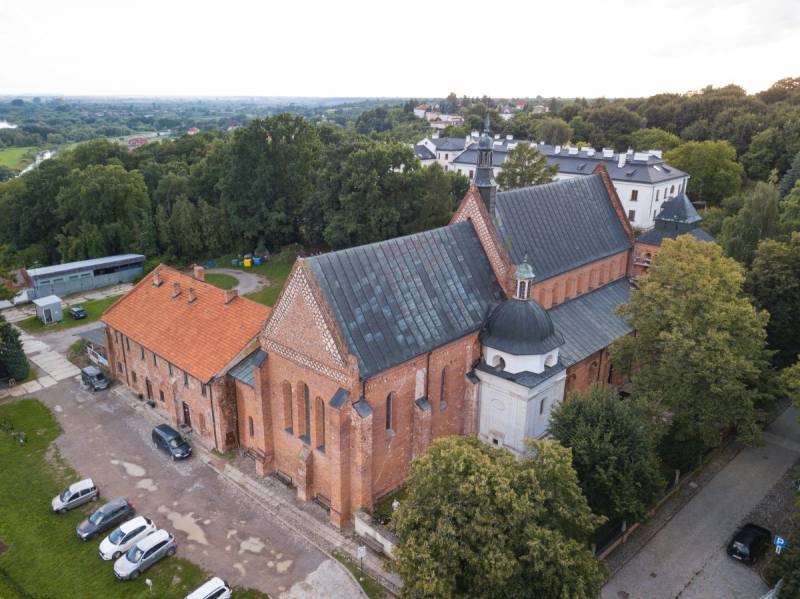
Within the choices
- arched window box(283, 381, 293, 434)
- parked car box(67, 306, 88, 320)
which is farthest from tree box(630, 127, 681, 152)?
parked car box(67, 306, 88, 320)

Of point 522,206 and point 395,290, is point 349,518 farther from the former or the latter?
point 522,206

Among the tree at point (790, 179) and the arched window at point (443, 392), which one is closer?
the arched window at point (443, 392)

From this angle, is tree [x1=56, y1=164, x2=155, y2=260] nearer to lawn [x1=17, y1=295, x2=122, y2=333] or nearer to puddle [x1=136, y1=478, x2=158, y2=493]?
lawn [x1=17, y1=295, x2=122, y2=333]

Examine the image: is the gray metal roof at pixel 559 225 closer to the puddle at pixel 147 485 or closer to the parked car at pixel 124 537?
the puddle at pixel 147 485

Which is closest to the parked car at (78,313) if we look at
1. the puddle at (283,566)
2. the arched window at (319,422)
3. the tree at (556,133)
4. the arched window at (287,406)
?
the arched window at (287,406)

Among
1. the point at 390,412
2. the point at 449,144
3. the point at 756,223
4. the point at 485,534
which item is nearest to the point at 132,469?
the point at 390,412
